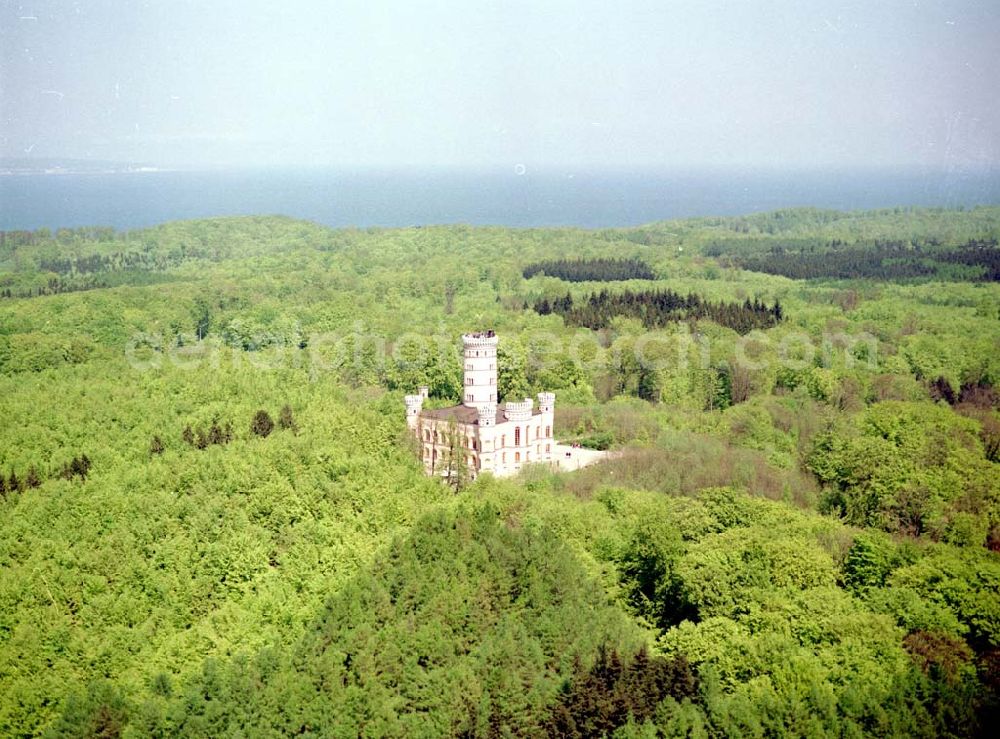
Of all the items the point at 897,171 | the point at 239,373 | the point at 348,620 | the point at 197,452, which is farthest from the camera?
the point at 897,171

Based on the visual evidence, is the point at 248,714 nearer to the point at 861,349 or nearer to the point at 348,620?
the point at 348,620

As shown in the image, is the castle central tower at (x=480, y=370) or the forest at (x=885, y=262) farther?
the forest at (x=885, y=262)

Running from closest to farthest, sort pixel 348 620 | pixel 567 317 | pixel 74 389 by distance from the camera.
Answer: pixel 348 620 → pixel 74 389 → pixel 567 317

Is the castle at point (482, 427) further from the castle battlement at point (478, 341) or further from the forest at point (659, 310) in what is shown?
the forest at point (659, 310)

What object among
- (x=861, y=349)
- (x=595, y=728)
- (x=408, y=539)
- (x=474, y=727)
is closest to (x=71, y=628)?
(x=408, y=539)

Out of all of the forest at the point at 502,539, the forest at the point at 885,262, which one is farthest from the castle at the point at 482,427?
the forest at the point at 885,262

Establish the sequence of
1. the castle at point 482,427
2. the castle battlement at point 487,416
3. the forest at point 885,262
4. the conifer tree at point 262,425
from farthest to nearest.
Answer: the forest at point 885,262, the conifer tree at point 262,425, the castle at point 482,427, the castle battlement at point 487,416
